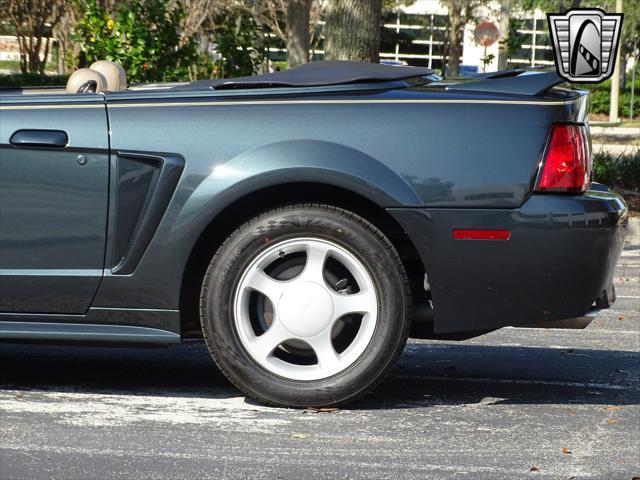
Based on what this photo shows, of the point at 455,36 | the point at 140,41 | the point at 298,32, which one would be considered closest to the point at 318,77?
the point at 140,41

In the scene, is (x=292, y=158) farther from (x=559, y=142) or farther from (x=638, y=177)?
(x=638, y=177)

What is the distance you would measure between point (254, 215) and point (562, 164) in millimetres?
1168

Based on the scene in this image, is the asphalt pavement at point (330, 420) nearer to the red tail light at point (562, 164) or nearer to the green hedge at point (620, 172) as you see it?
the red tail light at point (562, 164)

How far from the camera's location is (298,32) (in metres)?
A: 20.2

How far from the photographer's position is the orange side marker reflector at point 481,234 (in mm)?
4516

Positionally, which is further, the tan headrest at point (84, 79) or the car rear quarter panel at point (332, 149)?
the tan headrest at point (84, 79)

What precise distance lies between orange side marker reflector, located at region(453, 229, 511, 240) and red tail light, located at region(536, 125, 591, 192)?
8.2 inches

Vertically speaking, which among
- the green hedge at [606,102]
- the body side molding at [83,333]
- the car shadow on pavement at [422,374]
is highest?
the body side molding at [83,333]

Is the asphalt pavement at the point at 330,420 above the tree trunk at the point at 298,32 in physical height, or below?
below

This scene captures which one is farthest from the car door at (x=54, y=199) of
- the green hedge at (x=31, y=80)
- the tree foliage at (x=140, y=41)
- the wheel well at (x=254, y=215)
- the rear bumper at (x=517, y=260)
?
the green hedge at (x=31, y=80)

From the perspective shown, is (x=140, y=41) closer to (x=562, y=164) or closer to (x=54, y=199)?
(x=54, y=199)

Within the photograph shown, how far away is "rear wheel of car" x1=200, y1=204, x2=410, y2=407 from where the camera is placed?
182 inches

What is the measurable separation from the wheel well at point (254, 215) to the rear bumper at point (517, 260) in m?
0.24

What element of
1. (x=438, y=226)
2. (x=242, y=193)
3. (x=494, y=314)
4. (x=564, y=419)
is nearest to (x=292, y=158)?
(x=242, y=193)
